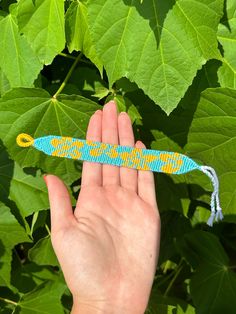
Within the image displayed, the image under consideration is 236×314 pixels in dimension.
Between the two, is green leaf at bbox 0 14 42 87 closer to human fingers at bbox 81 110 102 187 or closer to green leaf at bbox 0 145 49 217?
human fingers at bbox 81 110 102 187

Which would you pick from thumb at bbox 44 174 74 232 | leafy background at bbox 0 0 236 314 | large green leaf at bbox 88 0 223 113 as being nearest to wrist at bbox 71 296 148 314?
thumb at bbox 44 174 74 232

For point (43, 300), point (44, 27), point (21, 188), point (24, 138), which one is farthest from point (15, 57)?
point (43, 300)

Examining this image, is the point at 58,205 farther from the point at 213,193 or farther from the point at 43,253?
the point at 43,253

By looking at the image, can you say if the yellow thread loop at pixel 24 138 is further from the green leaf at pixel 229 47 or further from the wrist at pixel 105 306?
the green leaf at pixel 229 47

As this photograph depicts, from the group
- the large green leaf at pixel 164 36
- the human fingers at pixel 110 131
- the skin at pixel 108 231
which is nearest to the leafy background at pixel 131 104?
the large green leaf at pixel 164 36

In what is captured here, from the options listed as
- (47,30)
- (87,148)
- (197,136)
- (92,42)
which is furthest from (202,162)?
(47,30)

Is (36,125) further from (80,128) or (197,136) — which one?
(197,136)

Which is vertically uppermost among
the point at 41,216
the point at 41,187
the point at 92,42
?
the point at 92,42

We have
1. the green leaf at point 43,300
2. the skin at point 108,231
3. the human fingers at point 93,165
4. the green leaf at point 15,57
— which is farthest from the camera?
the green leaf at point 43,300
